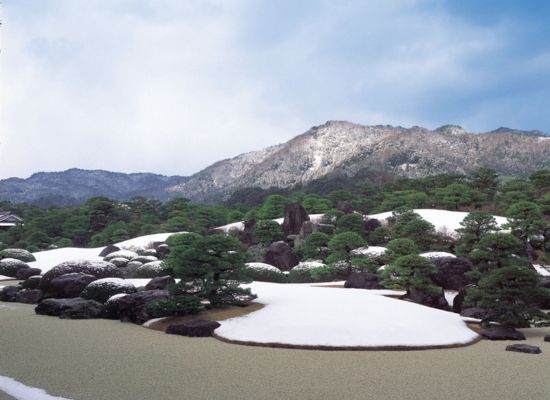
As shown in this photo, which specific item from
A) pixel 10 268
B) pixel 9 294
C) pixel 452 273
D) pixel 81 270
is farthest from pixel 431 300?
pixel 10 268

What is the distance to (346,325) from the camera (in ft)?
39.9

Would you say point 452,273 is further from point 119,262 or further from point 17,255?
point 17,255

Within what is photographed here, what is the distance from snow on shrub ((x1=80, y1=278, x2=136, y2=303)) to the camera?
1706cm

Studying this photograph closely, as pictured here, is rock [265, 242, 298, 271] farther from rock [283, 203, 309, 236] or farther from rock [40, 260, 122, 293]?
rock [40, 260, 122, 293]

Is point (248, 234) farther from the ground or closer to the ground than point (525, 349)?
farther from the ground

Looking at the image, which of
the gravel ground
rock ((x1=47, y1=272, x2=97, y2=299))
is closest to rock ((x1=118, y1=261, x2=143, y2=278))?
rock ((x1=47, y1=272, x2=97, y2=299))

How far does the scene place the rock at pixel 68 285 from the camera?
18.7 metres

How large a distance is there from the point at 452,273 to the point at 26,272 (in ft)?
84.3

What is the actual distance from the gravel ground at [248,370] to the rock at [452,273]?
30.8 ft

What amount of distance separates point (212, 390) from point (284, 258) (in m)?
23.9

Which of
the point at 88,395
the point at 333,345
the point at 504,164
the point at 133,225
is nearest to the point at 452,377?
the point at 333,345

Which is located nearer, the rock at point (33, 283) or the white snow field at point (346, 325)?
the white snow field at point (346, 325)

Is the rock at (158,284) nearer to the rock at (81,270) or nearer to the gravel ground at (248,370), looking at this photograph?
the rock at (81,270)

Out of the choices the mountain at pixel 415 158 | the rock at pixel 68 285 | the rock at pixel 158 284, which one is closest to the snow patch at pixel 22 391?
the rock at pixel 158 284
